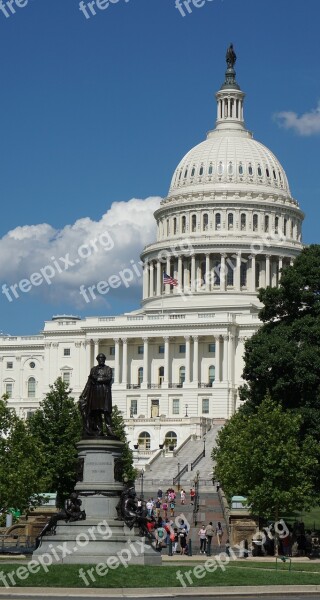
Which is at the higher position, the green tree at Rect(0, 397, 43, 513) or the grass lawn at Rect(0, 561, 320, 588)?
the green tree at Rect(0, 397, 43, 513)

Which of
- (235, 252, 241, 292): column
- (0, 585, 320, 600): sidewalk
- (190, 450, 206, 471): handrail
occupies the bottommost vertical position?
(0, 585, 320, 600): sidewalk

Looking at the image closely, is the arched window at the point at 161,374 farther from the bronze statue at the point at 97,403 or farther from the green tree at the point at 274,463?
the bronze statue at the point at 97,403

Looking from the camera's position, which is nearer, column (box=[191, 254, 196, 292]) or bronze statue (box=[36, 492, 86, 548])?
bronze statue (box=[36, 492, 86, 548])

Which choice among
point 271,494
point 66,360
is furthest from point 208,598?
point 66,360

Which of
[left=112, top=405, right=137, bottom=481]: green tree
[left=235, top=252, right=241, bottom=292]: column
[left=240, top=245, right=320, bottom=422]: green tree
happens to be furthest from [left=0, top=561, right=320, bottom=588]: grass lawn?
[left=235, top=252, right=241, bottom=292]: column

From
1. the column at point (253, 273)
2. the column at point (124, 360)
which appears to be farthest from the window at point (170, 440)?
the column at point (253, 273)

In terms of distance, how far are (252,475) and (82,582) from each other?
2918cm

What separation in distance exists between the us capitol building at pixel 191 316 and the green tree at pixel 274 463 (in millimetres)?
61184

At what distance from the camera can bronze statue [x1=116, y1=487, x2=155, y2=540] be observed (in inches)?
1957

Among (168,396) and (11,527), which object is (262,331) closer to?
(11,527)

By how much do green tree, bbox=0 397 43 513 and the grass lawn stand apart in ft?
61.6

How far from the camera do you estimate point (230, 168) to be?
191 m

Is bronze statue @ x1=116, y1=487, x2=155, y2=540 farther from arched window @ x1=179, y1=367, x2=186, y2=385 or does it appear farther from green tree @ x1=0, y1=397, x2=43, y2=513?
arched window @ x1=179, y1=367, x2=186, y2=385

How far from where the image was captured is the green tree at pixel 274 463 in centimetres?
6781
